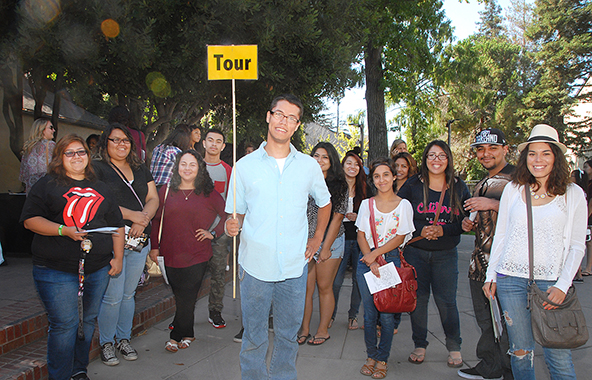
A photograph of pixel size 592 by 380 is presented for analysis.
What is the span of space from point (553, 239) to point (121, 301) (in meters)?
3.69

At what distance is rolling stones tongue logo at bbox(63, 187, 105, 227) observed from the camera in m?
3.35

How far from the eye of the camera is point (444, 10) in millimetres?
14266

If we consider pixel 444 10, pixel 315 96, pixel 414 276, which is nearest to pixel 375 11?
pixel 315 96

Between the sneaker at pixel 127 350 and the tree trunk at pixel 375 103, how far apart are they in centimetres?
906

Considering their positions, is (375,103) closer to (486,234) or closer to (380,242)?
(380,242)

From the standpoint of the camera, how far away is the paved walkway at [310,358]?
4.02 m

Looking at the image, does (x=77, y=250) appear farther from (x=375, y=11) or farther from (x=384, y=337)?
(x=375, y=11)

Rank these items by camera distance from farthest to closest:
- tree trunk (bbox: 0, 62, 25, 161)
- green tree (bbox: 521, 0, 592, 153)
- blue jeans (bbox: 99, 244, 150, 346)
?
green tree (bbox: 521, 0, 592, 153), tree trunk (bbox: 0, 62, 25, 161), blue jeans (bbox: 99, 244, 150, 346)

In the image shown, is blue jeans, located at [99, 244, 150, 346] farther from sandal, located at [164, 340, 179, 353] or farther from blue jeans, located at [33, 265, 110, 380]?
blue jeans, located at [33, 265, 110, 380]

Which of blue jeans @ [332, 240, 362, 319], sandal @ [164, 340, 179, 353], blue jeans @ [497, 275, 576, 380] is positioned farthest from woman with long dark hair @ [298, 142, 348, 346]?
blue jeans @ [497, 275, 576, 380]

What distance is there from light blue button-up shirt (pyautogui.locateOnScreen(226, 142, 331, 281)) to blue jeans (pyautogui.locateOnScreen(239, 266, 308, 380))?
108 millimetres

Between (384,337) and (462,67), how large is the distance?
13.1 m

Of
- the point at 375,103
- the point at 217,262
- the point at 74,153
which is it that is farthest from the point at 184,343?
the point at 375,103

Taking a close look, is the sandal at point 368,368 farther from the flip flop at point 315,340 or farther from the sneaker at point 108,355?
the sneaker at point 108,355
